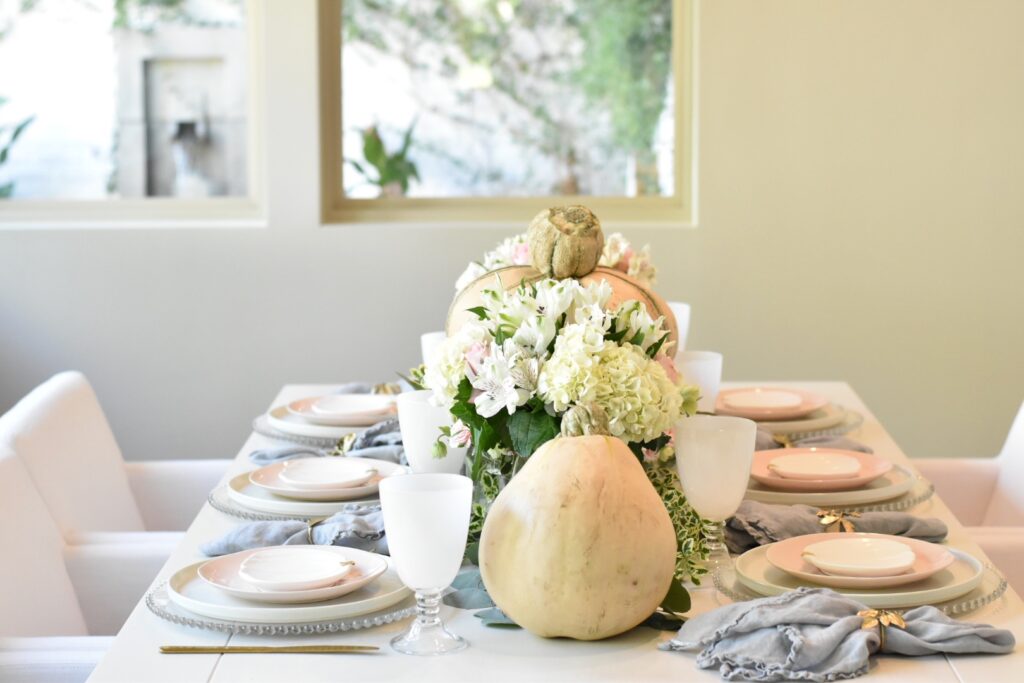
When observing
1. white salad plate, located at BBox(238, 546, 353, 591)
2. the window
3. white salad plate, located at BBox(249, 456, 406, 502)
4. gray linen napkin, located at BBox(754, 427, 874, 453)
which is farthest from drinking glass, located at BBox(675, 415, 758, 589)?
the window

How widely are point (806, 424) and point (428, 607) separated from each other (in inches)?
47.5

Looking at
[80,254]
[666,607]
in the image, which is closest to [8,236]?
[80,254]

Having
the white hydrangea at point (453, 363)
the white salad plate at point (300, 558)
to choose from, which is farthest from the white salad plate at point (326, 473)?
the white hydrangea at point (453, 363)

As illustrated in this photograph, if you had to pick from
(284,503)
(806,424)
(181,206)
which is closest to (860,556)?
(284,503)

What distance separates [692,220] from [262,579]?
7.73 ft

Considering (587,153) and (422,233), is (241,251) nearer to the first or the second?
(422,233)

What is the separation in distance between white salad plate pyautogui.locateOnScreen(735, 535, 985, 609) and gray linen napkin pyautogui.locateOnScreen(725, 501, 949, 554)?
0.34ft

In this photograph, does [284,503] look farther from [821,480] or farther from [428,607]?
[821,480]

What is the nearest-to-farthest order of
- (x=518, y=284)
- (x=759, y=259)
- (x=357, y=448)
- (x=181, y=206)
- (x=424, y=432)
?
1. (x=424, y=432)
2. (x=518, y=284)
3. (x=357, y=448)
4. (x=759, y=259)
5. (x=181, y=206)

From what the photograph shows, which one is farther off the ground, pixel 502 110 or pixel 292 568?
pixel 502 110

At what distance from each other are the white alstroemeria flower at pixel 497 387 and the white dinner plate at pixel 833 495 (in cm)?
55

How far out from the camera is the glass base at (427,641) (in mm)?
1257

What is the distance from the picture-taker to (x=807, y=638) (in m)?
1.19

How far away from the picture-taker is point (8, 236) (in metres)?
3.54
